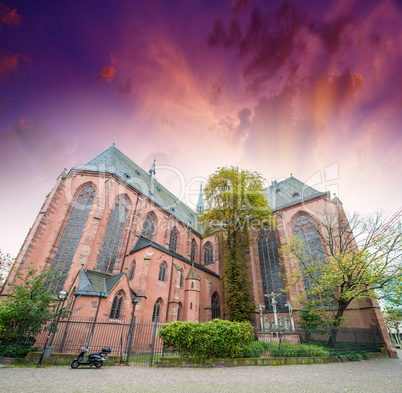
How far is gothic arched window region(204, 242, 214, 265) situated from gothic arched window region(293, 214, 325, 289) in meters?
10.8

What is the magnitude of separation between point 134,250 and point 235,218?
30.1ft

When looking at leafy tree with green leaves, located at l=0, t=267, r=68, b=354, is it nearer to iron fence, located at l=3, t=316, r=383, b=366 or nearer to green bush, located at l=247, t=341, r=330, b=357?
iron fence, located at l=3, t=316, r=383, b=366

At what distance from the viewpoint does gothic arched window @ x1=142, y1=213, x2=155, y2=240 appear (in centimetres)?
2229

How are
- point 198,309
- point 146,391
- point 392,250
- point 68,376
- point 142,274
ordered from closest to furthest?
point 146,391
point 68,376
point 392,250
point 142,274
point 198,309

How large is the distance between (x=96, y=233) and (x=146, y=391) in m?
14.7

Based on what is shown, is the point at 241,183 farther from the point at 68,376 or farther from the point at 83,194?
the point at 68,376

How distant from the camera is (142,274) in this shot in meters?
16.0

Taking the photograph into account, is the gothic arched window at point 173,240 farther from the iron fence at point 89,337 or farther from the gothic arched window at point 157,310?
the iron fence at point 89,337

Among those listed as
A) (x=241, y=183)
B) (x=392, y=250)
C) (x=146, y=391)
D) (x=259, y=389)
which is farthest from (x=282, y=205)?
(x=146, y=391)

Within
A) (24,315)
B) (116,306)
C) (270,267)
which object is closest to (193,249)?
(270,267)

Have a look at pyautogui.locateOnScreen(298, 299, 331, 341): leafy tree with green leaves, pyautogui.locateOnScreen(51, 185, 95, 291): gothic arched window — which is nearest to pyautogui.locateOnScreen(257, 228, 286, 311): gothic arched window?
pyautogui.locateOnScreen(298, 299, 331, 341): leafy tree with green leaves

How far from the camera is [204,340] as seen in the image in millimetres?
8688

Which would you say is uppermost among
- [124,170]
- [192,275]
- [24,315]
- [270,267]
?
[124,170]

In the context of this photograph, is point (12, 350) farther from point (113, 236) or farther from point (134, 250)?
point (113, 236)
